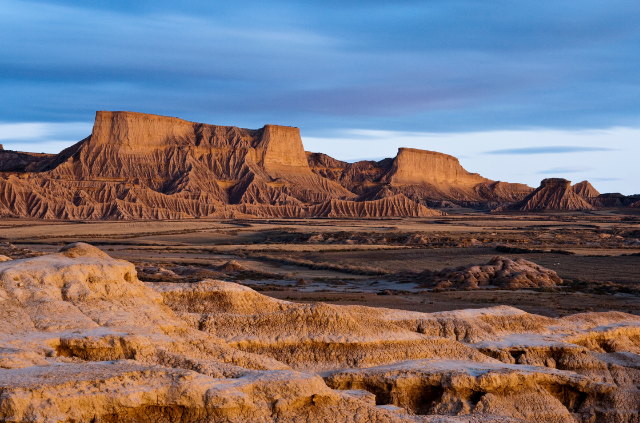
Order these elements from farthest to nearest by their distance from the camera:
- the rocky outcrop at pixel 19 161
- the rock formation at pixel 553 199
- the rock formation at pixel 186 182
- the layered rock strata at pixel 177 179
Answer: the rock formation at pixel 553 199 < the rocky outcrop at pixel 19 161 < the rock formation at pixel 186 182 < the layered rock strata at pixel 177 179

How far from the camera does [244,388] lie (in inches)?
310

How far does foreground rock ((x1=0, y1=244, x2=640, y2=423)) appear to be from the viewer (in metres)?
7.52

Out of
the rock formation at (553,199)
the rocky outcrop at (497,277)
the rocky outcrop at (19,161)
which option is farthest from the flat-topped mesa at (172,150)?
the rocky outcrop at (497,277)

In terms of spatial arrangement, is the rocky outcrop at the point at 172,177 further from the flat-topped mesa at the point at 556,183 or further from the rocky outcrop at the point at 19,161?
the flat-topped mesa at the point at 556,183

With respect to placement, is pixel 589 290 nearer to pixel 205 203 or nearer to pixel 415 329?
pixel 415 329

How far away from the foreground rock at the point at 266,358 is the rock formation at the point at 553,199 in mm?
167982

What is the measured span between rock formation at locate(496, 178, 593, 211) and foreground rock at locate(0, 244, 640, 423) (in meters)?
168

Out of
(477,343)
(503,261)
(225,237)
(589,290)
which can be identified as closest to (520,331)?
(477,343)

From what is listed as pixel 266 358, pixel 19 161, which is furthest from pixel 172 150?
pixel 266 358

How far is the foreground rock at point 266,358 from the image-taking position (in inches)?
296

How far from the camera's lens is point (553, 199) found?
17988cm

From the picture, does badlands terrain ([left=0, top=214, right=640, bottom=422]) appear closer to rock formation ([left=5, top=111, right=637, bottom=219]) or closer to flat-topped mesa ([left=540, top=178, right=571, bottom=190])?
rock formation ([left=5, top=111, right=637, bottom=219])

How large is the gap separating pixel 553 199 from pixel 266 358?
597 ft

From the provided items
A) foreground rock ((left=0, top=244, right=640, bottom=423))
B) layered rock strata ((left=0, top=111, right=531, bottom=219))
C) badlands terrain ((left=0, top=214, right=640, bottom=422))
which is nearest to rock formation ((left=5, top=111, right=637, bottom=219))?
layered rock strata ((left=0, top=111, right=531, bottom=219))
